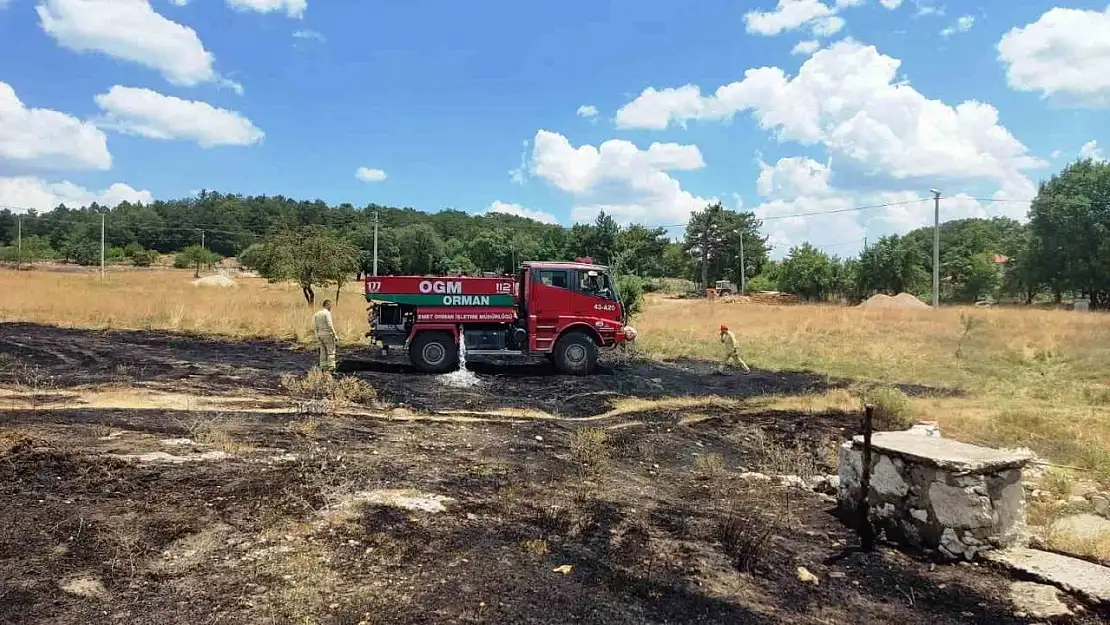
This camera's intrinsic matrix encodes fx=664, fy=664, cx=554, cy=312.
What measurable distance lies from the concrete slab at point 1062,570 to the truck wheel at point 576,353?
32.1 ft

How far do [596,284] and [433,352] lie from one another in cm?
373

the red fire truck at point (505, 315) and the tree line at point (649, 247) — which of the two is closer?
the red fire truck at point (505, 315)

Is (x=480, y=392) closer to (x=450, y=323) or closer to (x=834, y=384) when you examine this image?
(x=450, y=323)

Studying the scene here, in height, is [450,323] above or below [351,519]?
above

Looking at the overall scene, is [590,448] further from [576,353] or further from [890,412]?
[576,353]

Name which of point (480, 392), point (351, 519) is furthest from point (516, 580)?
point (480, 392)

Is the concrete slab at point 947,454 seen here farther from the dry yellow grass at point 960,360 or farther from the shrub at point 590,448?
the dry yellow grass at point 960,360

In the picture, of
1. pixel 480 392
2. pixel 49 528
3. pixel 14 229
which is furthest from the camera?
pixel 14 229

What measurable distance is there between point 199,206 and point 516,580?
120 metres

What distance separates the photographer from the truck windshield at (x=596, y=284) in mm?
14109

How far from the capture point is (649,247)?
232 ft

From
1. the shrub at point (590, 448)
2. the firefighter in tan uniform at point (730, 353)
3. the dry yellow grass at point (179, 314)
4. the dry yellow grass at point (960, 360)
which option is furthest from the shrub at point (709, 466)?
the dry yellow grass at point (179, 314)

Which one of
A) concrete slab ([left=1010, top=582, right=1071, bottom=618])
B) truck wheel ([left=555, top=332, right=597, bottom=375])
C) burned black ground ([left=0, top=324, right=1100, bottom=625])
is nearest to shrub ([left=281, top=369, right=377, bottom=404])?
burned black ground ([left=0, top=324, right=1100, bottom=625])

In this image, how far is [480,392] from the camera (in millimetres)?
11938
